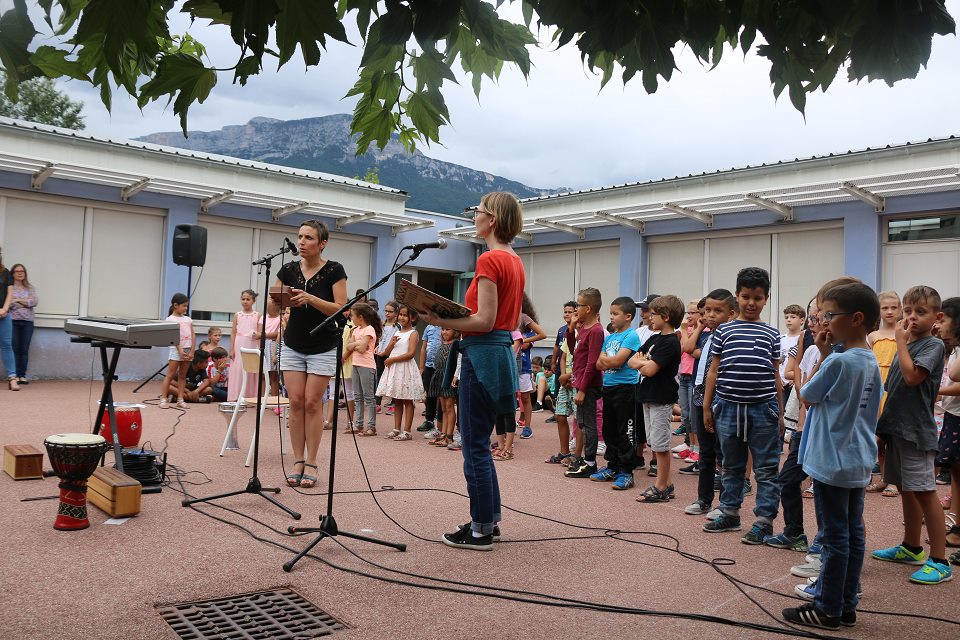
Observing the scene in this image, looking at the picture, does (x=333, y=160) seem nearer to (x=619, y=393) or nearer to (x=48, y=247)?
(x=48, y=247)

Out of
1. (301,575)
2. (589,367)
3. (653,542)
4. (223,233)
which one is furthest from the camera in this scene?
(223,233)

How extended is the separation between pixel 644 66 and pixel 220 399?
11.5 metres

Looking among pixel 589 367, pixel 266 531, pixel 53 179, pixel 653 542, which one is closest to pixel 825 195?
pixel 589 367

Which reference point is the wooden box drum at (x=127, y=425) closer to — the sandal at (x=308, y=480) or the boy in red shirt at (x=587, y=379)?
the sandal at (x=308, y=480)

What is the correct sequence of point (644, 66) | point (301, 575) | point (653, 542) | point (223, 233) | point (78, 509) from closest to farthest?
point (644, 66) < point (301, 575) < point (78, 509) < point (653, 542) < point (223, 233)

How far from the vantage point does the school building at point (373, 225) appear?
13008 mm

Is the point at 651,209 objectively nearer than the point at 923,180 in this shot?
No

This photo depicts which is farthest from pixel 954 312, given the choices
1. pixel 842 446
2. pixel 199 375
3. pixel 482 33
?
pixel 199 375

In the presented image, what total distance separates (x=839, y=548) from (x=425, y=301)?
2332 millimetres

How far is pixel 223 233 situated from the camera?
16.8 m

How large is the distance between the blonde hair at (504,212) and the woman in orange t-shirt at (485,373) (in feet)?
0.42

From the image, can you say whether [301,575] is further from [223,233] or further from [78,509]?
[223,233]

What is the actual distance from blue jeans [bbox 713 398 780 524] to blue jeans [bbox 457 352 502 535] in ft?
5.81

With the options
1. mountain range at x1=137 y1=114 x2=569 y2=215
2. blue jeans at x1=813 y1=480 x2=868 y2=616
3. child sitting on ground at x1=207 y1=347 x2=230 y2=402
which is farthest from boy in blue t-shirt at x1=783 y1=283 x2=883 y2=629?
mountain range at x1=137 y1=114 x2=569 y2=215
